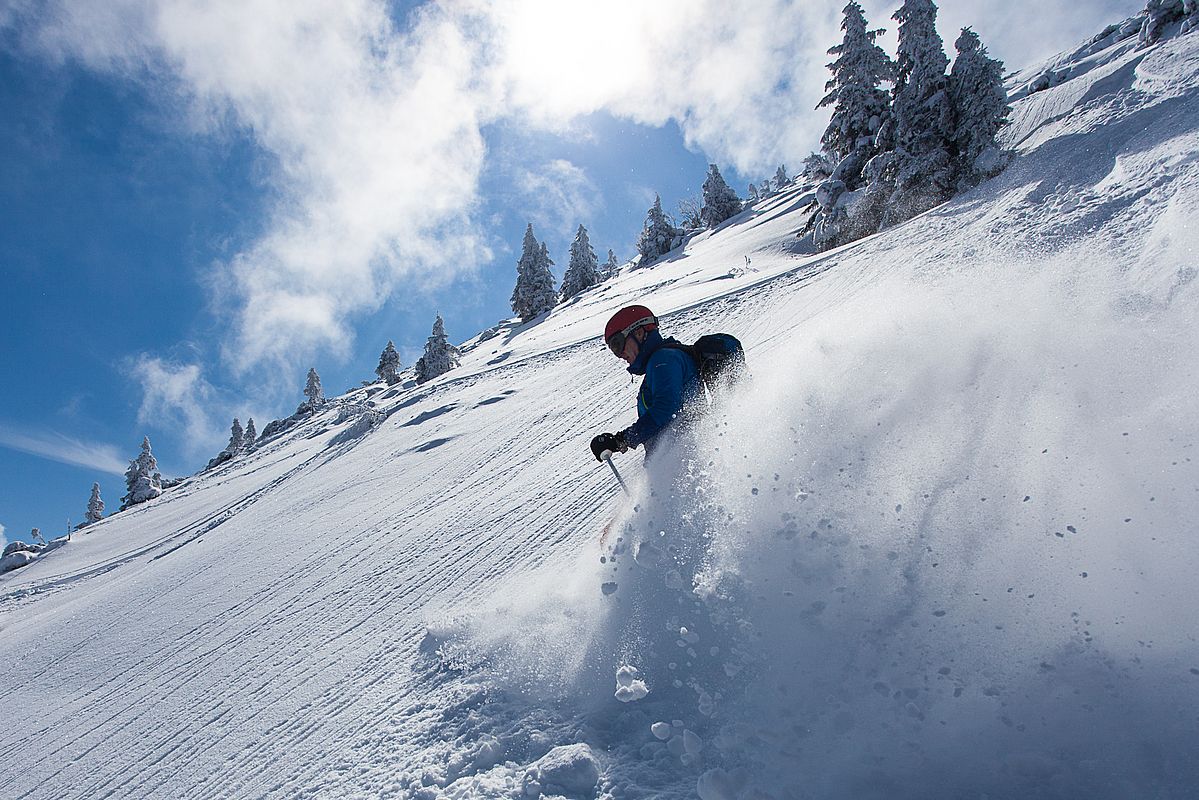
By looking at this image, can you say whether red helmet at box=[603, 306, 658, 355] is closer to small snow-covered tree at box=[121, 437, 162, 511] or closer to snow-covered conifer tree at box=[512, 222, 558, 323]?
snow-covered conifer tree at box=[512, 222, 558, 323]

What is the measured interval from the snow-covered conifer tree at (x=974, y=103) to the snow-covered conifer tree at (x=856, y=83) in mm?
5356

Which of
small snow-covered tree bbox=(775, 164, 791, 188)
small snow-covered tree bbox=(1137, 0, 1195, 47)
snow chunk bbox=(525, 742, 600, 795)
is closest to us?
snow chunk bbox=(525, 742, 600, 795)

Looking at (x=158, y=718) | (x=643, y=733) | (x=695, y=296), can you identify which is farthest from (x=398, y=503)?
(x=695, y=296)

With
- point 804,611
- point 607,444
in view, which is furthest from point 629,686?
point 607,444

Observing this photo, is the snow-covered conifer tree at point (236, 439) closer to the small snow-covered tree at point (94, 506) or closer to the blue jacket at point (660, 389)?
the small snow-covered tree at point (94, 506)

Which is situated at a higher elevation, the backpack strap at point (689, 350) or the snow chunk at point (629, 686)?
the backpack strap at point (689, 350)

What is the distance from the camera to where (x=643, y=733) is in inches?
110

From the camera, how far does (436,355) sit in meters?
42.7

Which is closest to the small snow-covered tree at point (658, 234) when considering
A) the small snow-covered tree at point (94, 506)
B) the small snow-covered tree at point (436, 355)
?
the small snow-covered tree at point (436, 355)

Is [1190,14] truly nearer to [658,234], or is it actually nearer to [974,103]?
[974,103]

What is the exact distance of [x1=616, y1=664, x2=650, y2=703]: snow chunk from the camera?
9.64ft

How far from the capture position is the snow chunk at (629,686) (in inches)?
116

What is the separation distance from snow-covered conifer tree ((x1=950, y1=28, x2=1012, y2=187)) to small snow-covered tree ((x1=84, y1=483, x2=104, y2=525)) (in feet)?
248

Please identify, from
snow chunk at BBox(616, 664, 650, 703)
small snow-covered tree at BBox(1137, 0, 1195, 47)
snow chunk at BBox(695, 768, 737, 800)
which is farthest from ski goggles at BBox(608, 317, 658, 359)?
small snow-covered tree at BBox(1137, 0, 1195, 47)
